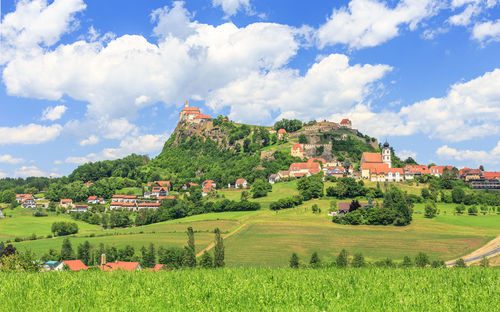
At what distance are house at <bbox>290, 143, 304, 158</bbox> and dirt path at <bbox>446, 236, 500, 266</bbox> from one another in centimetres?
10170

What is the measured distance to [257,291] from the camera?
10.7 metres

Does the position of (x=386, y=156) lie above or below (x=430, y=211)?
above

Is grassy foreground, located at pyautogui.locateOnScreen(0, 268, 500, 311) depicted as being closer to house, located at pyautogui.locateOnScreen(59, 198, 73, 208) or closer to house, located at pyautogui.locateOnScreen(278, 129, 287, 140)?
house, located at pyautogui.locateOnScreen(59, 198, 73, 208)

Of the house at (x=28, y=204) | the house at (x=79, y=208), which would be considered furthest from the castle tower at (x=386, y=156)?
the house at (x=28, y=204)

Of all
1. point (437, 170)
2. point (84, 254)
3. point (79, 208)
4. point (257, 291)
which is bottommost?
point (84, 254)

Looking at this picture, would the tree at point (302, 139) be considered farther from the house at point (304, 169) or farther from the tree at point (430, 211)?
the tree at point (430, 211)

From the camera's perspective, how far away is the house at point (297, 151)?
169000 millimetres

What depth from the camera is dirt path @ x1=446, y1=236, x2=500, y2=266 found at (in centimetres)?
6022

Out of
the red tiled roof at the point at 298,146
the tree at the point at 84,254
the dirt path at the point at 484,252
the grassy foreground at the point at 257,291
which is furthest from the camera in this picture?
the red tiled roof at the point at 298,146

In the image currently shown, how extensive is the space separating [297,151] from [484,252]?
108247 millimetres

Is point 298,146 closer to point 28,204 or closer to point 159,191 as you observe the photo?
point 159,191

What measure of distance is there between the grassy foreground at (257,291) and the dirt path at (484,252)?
55388mm

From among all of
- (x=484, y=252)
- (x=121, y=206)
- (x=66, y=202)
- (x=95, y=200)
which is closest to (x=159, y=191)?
(x=121, y=206)

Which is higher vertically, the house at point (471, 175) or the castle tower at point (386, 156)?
the castle tower at point (386, 156)
